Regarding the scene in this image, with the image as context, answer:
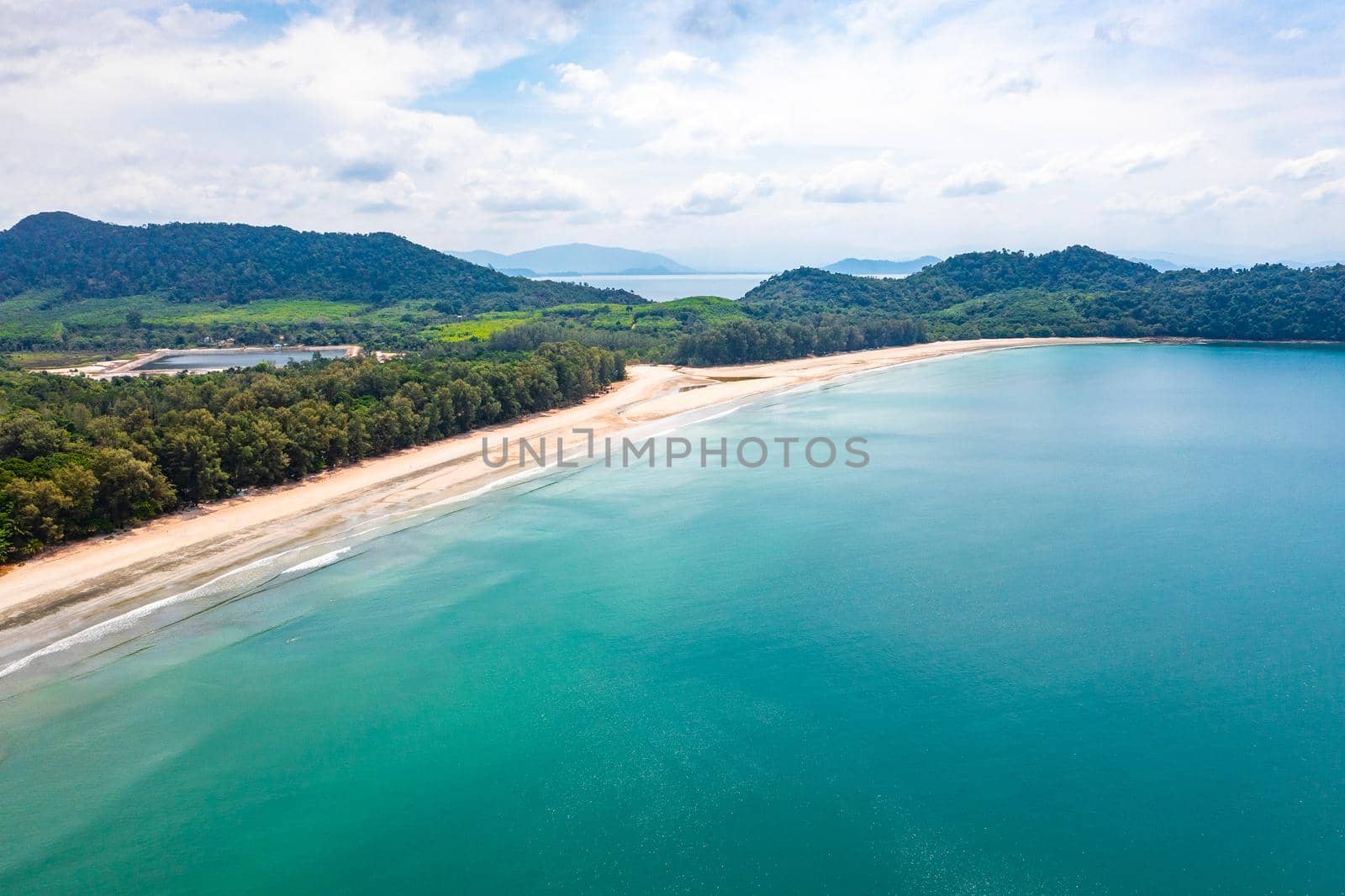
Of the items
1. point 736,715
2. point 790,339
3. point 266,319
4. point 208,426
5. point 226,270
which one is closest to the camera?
point 736,715

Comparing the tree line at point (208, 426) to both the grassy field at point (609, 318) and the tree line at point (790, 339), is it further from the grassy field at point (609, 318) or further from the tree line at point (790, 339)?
the grassy field at point (609, 318)

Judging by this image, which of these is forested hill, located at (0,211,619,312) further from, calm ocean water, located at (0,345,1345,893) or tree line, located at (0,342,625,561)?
calm ocean water, located at (0,345,1345,893)

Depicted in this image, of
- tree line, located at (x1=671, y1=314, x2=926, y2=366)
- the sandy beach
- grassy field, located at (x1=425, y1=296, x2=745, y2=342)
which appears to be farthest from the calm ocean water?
grassy field, located at (x1=425, y1=296, x2=745, y2=342)

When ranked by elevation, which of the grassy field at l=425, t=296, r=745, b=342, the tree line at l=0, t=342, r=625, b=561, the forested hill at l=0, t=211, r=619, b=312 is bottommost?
the tree line at l=0, t=342, r=625, b=561

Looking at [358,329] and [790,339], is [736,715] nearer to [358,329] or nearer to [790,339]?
[790,339]

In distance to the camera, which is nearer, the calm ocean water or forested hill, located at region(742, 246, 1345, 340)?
the calm ocean water

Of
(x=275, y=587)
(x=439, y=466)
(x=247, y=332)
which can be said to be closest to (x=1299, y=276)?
(x=439, y=466)

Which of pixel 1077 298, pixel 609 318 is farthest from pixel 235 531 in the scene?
pixel 1077 298
